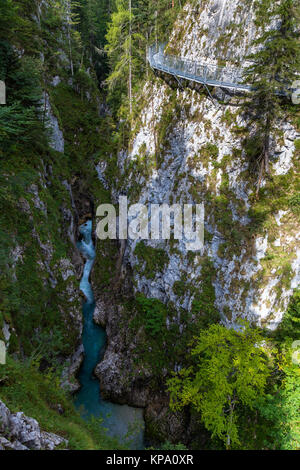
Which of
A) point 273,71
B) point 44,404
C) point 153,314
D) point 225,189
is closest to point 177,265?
point 153,314

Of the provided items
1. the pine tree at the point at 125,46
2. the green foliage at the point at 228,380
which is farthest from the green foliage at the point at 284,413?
the pine tree at the point at 125,46

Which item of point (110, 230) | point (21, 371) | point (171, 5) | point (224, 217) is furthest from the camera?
point (110, 230)

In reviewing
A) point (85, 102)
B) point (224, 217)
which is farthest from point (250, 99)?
point (85, 102)

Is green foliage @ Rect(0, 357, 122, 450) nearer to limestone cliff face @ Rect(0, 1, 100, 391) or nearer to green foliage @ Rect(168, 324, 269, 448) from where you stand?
limestone cliff face @ Rect(0, 1, 100, 391)

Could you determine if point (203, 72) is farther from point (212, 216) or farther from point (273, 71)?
point (212, 216)

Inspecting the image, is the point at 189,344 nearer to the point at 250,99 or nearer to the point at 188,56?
the point at 250,99

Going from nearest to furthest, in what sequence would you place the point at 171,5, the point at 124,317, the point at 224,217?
the point at 224,217 → the point at 124,317 → the point at 171,5
